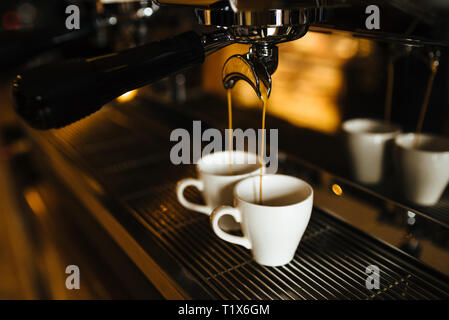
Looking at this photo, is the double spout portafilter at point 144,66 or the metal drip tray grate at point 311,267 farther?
the metal drip tray grate at point 311,267

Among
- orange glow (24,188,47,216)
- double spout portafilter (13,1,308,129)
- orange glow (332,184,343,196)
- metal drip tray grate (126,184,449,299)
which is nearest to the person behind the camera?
double spout portafilter (13,1,308,129)

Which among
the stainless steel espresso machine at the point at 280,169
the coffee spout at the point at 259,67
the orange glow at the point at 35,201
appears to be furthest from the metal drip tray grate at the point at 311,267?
the orange glow at the point at 35,201

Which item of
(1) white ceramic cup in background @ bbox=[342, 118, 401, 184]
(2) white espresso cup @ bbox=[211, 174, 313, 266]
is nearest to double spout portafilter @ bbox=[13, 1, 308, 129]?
(2) white espresso cup @ bbox=[211, 174, 313, 266]

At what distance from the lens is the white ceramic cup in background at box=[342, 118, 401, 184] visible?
0.58m

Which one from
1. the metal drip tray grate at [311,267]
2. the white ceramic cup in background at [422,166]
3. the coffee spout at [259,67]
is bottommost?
the metal drip tray grate at [311,267]

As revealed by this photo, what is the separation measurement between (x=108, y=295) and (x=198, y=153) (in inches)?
10.8

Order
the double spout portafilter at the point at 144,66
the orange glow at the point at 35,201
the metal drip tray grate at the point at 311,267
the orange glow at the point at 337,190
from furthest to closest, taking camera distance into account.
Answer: the orange glow at the point at 35,201 → the orange glow at the point at 337,190 → the metal drip tray grate at the point at 311,267 → the double spout portafilter at the point at 144,66

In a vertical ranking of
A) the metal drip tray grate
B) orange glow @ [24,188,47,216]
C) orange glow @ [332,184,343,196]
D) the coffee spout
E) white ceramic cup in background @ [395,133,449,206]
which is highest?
the coffee spout

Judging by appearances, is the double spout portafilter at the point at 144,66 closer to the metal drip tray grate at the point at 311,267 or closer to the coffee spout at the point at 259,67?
the coffee spout at the point at 259,67

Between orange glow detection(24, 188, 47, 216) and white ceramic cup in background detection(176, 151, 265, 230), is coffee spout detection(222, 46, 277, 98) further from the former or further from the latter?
orange glow detection(24, 188, 47, 216)

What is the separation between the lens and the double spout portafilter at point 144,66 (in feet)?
1.03

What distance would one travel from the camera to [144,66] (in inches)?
13.9

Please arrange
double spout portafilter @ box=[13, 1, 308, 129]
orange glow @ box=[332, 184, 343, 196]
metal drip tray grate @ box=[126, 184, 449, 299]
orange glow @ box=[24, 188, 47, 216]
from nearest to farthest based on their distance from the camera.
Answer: double spout portafilter @ box=[13, 1, 308, 129]
metal drip tray grate @ box=[126, 184, 449, 299]
orange glow @ box=[332, 184, 343, 196]
orange glow @ box=[24, 188, 47, 216]
